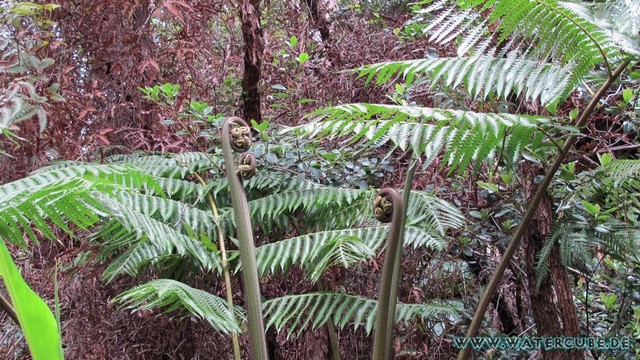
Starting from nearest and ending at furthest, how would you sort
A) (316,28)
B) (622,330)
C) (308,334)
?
(622,330) < (308,334) < (316,28)

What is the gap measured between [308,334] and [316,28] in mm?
1737

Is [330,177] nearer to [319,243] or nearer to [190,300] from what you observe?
[319,243]

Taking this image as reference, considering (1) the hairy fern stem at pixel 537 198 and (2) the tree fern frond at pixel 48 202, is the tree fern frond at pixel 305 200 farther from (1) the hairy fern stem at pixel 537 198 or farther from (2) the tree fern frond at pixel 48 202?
(2) the tree fern frond at pixel 48 202

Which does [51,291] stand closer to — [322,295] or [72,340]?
[72,340]

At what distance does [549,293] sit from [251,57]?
4.80ft

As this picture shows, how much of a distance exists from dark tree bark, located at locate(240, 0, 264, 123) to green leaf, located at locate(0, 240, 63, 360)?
1.99m

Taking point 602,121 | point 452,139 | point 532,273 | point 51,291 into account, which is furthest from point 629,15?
point 51,291

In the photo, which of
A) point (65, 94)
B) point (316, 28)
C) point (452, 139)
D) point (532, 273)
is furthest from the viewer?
point (316, 28)

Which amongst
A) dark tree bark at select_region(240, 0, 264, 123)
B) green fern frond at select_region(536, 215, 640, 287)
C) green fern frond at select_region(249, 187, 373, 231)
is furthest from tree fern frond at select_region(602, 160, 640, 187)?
dark tree bark at select_region(240, 0, 264, 123)

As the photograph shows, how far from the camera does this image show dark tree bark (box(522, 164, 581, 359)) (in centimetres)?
145

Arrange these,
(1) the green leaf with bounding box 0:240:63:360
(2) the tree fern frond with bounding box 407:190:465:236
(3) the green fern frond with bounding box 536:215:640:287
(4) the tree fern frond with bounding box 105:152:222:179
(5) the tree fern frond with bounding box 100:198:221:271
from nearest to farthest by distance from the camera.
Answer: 1. (1) the green leaf with bounding box 0:240:63:360
2. (5) the tree fern frond with bounding box 100:198:221:271
3. (3) the green fern frond with bounding box 536:215:640:287
4. (2) the tree fern frond with bounding box 407:190:465:236
5. (4) the tree fern frond with bounding box 105:152:222:179

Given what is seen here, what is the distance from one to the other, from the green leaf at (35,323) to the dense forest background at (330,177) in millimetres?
635

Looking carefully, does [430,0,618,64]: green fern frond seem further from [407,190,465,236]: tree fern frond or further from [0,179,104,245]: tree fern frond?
[0,179,104,245]: tree fern frond

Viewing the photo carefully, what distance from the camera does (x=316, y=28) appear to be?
9.82 feet
